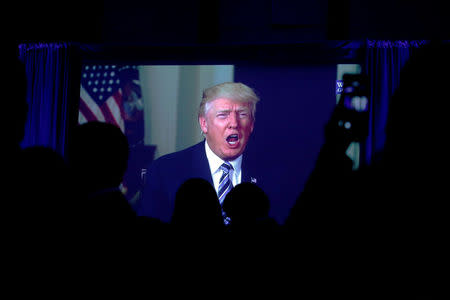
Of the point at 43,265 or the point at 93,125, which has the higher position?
the point at 93,125

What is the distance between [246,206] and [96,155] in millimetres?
769

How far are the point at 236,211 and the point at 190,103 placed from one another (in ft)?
7.48

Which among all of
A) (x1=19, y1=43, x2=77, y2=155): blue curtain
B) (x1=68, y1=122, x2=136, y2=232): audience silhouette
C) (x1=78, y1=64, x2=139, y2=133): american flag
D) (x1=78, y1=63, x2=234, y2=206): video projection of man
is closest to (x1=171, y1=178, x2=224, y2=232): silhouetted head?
(x1=68, y1=122, x2=136, y2=232): audience silhouette

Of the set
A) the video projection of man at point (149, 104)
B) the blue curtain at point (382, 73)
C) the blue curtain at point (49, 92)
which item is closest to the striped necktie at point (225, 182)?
the video projection of man at point (149, 104)

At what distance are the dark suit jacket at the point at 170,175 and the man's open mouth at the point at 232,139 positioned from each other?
196 mm

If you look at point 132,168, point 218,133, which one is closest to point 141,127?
point 132,168

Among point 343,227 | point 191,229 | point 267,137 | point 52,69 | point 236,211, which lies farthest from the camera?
point 52,69

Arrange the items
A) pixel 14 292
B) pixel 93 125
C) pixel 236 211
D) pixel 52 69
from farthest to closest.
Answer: pixel 52 69 < pixel 236 211 < pixel 93 125 < pixel 14 292

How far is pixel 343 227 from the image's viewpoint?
308 cm

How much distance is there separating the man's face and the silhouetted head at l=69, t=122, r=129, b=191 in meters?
2.38

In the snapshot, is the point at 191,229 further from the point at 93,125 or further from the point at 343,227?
the point at 343,227

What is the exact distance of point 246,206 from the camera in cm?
173

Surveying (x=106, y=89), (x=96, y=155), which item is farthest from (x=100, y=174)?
(x=106, y=89)

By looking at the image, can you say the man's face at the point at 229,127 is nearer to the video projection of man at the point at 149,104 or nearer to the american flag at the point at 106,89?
the video projection of man at the point at 149,104
